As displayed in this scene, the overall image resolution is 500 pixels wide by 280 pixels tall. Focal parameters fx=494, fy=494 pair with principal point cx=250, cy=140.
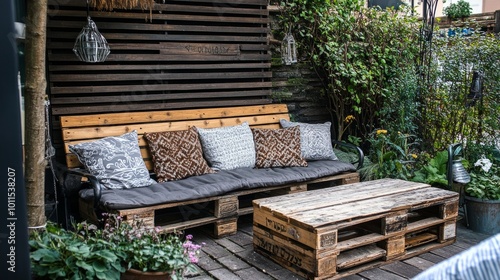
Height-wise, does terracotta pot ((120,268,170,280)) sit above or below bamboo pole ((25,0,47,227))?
below

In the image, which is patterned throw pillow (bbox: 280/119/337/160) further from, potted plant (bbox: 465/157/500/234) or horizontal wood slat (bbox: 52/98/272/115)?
potted plant (bbox: 465/157/500/234)

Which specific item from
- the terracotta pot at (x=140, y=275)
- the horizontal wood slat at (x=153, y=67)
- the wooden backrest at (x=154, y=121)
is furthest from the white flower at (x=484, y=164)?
the terracotta pot at (x=140, y=275)

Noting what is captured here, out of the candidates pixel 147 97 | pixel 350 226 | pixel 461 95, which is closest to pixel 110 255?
pixel 350 226

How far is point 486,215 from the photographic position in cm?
444

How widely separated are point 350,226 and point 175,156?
171 centimetres

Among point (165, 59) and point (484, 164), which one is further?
point (165, 59)

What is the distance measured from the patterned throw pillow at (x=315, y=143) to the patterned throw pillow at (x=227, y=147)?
591mm

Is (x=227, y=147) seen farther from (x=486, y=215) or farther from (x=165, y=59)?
(x=486, y=215)

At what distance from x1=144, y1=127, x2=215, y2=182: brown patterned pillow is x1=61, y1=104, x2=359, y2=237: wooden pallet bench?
167mm

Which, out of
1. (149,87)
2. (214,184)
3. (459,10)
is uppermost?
(459,10)

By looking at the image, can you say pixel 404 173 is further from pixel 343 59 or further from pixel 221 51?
pixel 221 51

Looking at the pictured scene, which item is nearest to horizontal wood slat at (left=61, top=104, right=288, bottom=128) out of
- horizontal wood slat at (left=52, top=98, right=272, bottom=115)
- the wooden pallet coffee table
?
horizontal wood slat at (left=52, top=98, right=272, bottom=115)

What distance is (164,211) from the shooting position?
4816 millimetres

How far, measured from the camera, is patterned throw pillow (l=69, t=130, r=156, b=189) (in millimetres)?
4055
